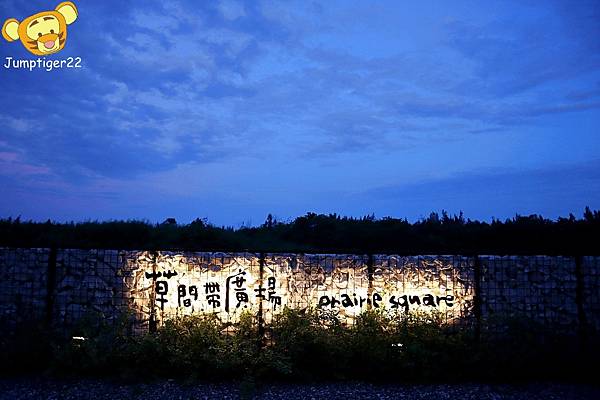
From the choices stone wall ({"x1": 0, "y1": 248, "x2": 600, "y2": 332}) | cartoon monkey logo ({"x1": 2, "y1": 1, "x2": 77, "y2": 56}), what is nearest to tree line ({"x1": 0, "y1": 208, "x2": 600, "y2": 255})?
stone wall ({"x1": 0, "y1": 248, "x2": 600, "y2": 332})

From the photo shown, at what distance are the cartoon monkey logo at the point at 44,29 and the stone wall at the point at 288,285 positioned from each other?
4.55m

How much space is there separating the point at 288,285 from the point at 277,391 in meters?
1.87

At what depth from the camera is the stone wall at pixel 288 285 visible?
7809 millimetres

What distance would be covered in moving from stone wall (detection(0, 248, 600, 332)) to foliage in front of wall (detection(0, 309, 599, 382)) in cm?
47

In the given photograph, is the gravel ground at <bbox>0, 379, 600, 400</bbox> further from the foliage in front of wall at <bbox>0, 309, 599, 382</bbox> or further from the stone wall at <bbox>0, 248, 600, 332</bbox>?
the stone wall at <bbox>0, 248, 600, 332</bbox>

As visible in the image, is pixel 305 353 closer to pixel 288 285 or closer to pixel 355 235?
pixel 288 285

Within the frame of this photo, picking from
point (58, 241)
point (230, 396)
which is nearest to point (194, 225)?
point (58, 241)

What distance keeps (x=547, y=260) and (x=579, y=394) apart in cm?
231

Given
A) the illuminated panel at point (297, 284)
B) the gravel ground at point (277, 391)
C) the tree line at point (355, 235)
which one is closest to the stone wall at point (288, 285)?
the illuminated panel at point (297, 284)

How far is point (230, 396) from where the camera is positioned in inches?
250

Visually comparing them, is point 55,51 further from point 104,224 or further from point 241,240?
point 241,240

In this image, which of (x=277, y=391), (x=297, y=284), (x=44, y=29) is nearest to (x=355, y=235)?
(x=297, y=284)

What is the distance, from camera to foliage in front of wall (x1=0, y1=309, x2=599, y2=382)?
22.7 feet

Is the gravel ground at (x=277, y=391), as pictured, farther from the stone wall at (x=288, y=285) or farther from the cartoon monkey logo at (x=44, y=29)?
the cartoon monkey logo at (x=44, y=29)
